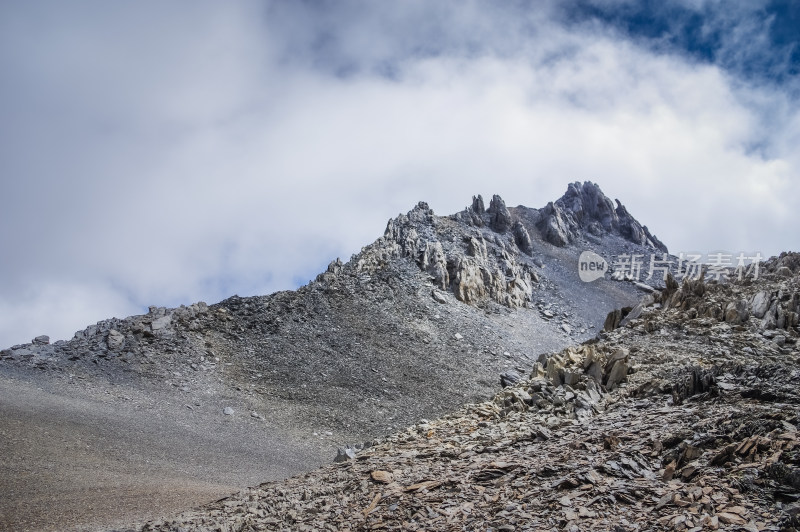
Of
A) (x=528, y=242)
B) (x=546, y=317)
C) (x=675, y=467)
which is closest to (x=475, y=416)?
(x=675, y=467)

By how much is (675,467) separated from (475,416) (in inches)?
349

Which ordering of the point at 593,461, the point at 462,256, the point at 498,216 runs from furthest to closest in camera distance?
the point at 498,216
the point at 462,256
the point at 593,461

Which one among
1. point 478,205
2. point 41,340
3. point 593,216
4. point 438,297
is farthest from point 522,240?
point 41,340

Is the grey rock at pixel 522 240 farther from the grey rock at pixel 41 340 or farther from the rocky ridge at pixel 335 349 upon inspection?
the grey rock at pixel 41 340

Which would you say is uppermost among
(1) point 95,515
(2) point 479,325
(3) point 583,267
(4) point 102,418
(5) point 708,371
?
(3) point 583,267

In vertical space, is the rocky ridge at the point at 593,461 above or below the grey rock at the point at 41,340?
below

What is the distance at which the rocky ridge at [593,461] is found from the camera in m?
9.09

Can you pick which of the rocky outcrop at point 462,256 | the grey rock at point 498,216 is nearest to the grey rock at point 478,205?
the grey rock at point 498,216

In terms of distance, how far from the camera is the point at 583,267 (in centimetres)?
8675

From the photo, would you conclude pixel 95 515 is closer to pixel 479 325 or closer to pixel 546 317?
pixel 479 325

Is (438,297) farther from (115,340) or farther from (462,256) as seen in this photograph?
(115,340)

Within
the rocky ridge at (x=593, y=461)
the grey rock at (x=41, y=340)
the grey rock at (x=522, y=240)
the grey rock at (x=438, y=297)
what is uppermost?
the grey rock at (x=522, y=240)

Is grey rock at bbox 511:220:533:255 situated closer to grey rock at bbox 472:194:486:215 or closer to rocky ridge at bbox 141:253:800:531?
grey rock at bbox 472:194:486:215

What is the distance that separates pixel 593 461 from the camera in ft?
37.0
